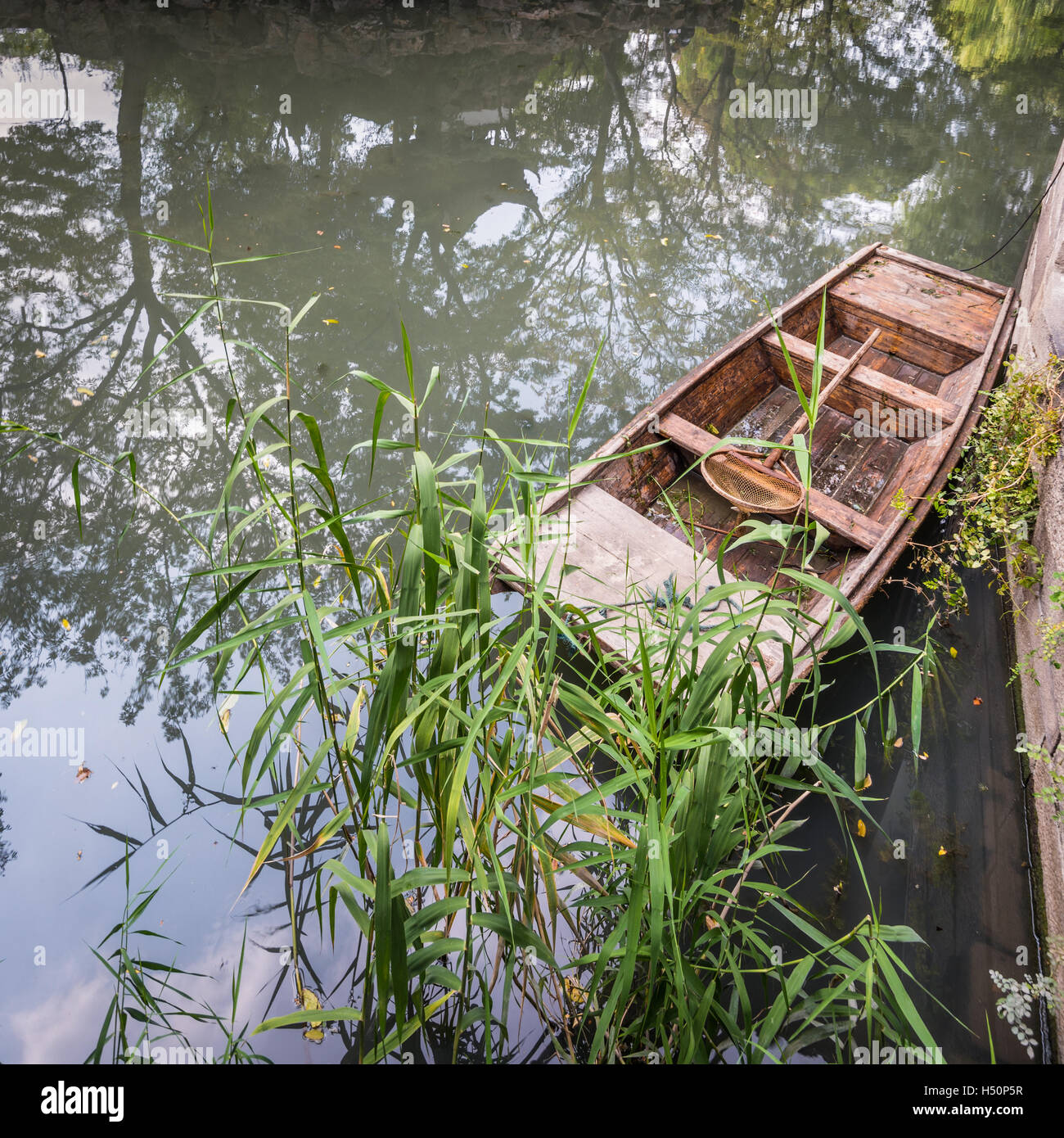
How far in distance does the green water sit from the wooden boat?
717 millimetres

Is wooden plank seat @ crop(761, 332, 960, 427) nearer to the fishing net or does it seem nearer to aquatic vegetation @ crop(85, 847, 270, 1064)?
the fishing net

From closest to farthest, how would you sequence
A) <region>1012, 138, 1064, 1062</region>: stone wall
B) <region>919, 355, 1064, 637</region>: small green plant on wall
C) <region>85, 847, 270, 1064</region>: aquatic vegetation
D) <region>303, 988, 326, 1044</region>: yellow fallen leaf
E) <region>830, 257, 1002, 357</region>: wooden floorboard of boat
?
<region>85, 847, 270, 1064</region>: aquatic vegetation < <region>303, 988, 326, 1044</region>: yellow fallen leaf < <region>1012, 138, 1064, 1062</region>: stone wall < <region>919, 355, 1064, 637</region>: small green plant on wall < <region>830, 257, 1002, 357</region>: wooden floorboard of boat

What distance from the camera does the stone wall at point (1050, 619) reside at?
2.99 m

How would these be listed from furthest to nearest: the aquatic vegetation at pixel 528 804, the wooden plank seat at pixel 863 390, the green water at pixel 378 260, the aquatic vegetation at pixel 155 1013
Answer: the wooden plank seat at pixel 863 390, the green water at pixel 378 260, the aquatic vegetation at pixel 155 1013, the aquatic vegetation at pixel 528 804

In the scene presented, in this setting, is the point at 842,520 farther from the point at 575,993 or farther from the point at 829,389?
the point at 575,993

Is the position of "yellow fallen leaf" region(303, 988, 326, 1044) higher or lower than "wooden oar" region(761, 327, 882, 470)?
lower

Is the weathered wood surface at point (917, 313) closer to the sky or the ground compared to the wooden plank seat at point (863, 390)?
closer to the sky

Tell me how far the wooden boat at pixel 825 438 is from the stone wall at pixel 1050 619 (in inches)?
11.6

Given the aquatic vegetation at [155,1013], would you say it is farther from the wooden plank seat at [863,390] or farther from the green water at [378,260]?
the wooden plank seat at [863,390]

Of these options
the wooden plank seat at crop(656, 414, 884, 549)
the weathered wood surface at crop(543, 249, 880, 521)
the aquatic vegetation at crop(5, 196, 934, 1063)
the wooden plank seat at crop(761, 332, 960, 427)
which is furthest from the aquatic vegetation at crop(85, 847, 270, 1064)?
the wooden plank seat at crop(761, 332, 960, 427)

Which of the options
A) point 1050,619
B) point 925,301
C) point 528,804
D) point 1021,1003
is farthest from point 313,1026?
point 925,301

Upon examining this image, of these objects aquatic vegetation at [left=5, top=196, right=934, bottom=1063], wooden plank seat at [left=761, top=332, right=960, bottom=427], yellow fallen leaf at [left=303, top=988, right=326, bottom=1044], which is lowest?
yellow fallen leaf at [left=303, top=988, right=326, bottom=1044]

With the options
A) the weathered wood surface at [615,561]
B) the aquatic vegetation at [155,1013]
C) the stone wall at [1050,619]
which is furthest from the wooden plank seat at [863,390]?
the aquatic vegetation at [155,1013]

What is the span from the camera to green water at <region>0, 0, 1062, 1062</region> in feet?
10.3
